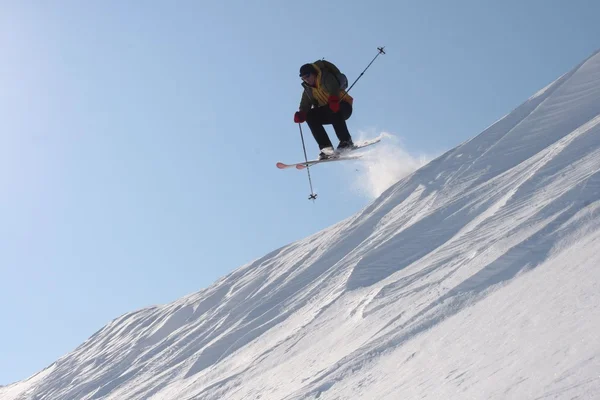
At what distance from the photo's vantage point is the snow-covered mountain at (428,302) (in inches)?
195

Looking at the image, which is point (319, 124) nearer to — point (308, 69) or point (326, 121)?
point (326, 121)

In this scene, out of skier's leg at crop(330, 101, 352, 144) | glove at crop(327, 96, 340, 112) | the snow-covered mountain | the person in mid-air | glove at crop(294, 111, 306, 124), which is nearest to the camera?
the snow-covered mountain

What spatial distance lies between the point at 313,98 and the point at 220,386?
14.9ft

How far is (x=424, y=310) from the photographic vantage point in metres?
7.05

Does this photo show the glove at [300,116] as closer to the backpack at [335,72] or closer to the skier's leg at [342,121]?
the skier's leg at [342,121]

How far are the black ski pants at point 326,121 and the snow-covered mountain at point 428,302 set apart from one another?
182 cm

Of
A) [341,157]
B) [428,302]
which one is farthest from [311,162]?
[428,302]

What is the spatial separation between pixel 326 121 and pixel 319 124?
130 mm

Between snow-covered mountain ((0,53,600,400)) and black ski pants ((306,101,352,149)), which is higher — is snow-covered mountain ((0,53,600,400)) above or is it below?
below

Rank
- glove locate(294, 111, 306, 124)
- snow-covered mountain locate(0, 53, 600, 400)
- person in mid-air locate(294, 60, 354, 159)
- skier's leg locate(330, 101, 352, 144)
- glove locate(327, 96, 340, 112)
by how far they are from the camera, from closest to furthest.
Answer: snow-covered mountain locate(0, 53, 600, 400)
glove locate(327, 96, 340, 112)
person in mid-air locate(294, 60, 354, 159)
skier's leg locate(330, 101, 352, 144)
glove locate(294, 111, 306, 124)

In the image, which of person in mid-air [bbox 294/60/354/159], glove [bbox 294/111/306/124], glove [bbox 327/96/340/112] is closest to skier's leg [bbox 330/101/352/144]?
person in mid-air [bbox 294/60/354/159]

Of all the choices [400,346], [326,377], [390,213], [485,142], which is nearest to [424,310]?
[400,346]

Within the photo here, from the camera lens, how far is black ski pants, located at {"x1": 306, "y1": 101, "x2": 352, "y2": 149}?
10.7m

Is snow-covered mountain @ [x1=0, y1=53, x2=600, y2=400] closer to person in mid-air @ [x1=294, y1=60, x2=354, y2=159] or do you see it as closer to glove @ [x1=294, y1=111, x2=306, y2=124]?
person in mid-air @ [x1=294, y1=60, x2=354, y2=159]
